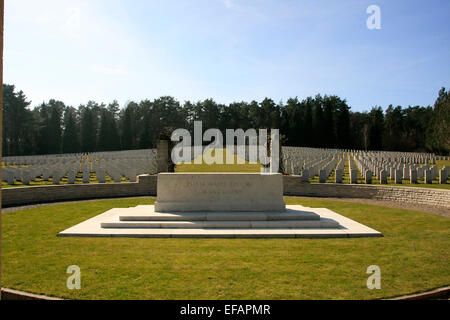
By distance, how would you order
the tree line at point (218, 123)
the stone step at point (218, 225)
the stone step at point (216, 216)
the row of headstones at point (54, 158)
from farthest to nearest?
the tree line at point (218, 123)
the row of headstones at point (54, 158)
the stone step at point (216, 216)
the stone step at point (218, 225)

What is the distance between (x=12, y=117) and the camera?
182 feet

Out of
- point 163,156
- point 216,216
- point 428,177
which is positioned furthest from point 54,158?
point 428,177

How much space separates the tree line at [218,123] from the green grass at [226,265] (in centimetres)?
5421

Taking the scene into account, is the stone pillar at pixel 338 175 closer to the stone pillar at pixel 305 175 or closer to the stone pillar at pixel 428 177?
the stone pillar at pixel 305 175

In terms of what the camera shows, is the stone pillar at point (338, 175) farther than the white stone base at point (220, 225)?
Yes

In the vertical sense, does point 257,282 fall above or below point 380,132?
below

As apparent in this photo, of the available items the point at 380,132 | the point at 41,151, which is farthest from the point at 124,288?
the point at 380,132

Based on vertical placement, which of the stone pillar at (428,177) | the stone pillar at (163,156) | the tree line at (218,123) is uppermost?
the tree line at (218,123)

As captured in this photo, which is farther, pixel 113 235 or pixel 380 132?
pixel 380 132

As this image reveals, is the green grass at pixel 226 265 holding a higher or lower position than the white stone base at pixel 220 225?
lower

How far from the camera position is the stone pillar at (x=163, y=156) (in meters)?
13.2

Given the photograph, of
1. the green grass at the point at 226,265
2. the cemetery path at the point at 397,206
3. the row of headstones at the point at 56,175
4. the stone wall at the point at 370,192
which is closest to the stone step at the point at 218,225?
the green grass at the point at 226,265
